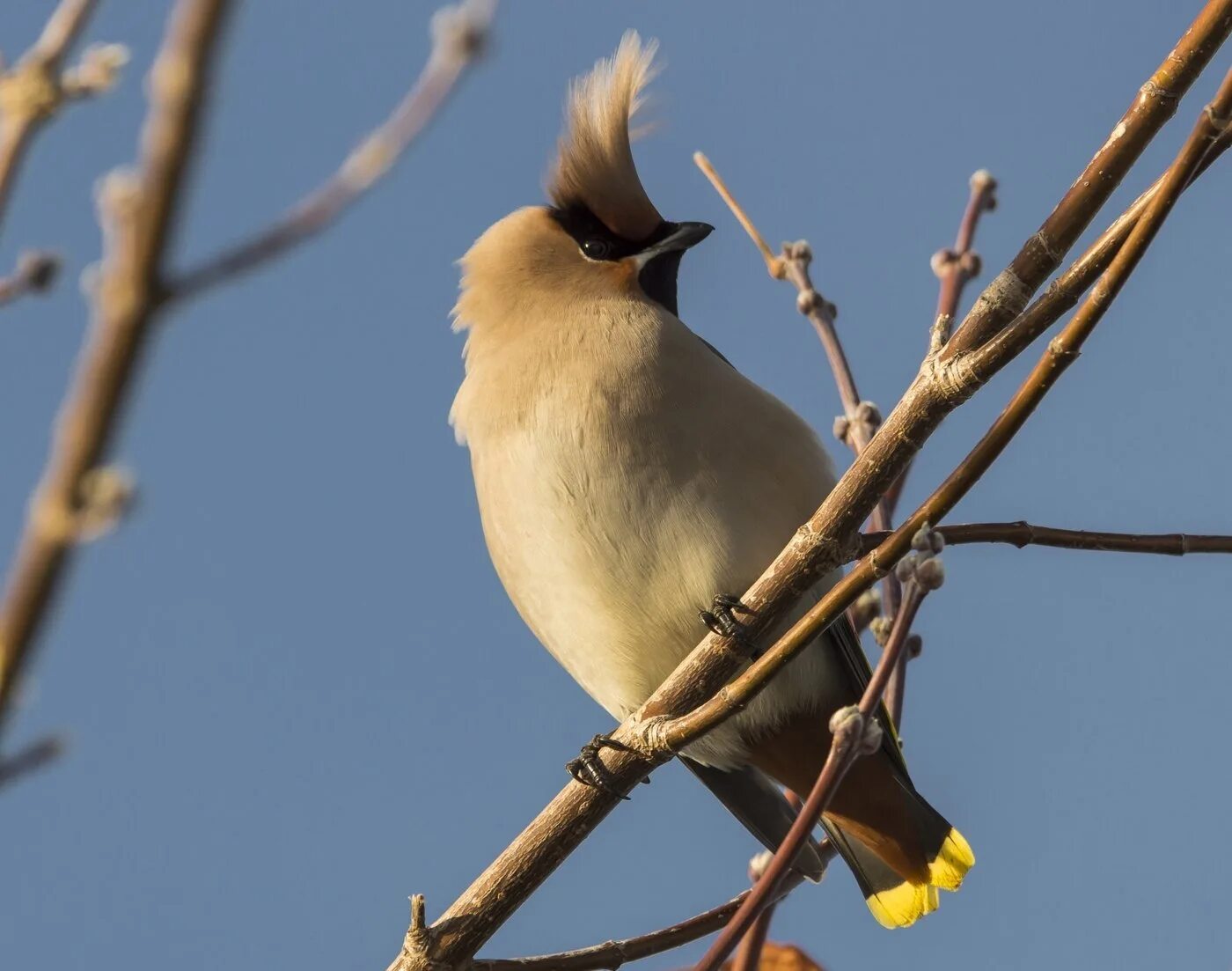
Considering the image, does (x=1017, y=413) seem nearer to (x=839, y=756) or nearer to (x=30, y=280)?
(x=839, y=756)

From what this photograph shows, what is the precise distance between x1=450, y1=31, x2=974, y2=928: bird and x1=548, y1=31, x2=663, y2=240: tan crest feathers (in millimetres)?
271

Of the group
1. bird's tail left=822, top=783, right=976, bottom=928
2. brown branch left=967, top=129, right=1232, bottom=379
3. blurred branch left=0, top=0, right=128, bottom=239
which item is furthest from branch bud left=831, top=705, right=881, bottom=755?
bird's tail left=822, top=783, right=976, bottom=928

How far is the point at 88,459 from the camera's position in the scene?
82 centimetres

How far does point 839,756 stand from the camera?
1851mm

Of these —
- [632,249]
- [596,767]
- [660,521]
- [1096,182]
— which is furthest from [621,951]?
[632,249]

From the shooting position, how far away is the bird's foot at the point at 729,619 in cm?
304

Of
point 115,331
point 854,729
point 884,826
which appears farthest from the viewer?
point 884,826

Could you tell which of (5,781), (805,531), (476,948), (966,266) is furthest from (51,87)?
(966,266)

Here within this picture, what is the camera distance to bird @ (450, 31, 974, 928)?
150 inches

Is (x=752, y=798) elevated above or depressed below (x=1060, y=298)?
below

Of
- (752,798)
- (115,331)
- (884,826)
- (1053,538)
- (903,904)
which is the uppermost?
(115,331)

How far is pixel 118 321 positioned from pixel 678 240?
4000 millimetres

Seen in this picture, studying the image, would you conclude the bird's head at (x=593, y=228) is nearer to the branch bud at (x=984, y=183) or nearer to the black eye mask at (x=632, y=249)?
the black eye mask at (x=632, y=249)

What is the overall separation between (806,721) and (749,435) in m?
0.74
